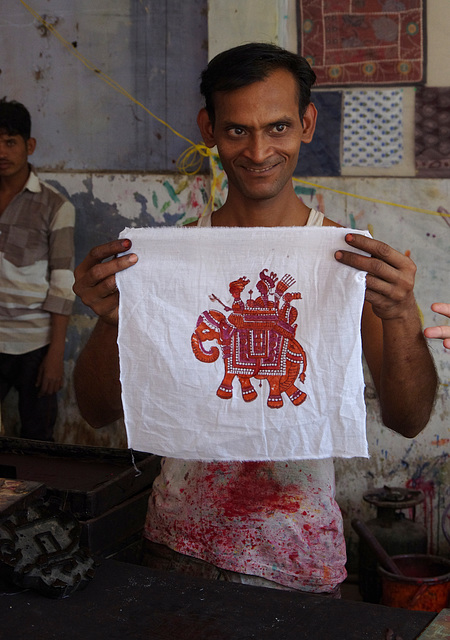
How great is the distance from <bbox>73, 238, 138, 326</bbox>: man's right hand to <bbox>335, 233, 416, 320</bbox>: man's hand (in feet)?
1.69

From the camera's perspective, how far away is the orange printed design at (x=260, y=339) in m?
1.80

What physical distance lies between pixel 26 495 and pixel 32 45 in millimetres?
3455

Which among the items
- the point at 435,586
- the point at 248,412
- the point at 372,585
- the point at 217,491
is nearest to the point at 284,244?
the point at 248,412

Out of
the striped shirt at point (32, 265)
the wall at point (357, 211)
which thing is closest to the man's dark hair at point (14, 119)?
the striped shirt at point (32, 265)

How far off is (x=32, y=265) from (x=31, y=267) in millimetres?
13

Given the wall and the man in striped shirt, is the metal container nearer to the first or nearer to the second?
the wall

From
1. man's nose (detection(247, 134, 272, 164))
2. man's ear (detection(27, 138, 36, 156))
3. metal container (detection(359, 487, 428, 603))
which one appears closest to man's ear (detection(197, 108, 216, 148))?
man's nose (detection(247, 134, 272, 164))

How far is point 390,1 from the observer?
144 inches

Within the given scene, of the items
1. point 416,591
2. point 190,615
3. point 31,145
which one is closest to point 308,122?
point 190,615

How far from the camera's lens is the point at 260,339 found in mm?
1815

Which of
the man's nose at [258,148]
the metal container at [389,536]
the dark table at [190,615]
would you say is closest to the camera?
the dark table at [190,615]

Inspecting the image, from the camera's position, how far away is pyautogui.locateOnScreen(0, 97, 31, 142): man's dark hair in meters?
4.11

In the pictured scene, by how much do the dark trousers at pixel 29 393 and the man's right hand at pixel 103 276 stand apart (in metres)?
2.61

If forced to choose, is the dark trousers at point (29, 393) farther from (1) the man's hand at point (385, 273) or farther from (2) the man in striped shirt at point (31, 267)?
(1) the man's hand at point (385, 273)
